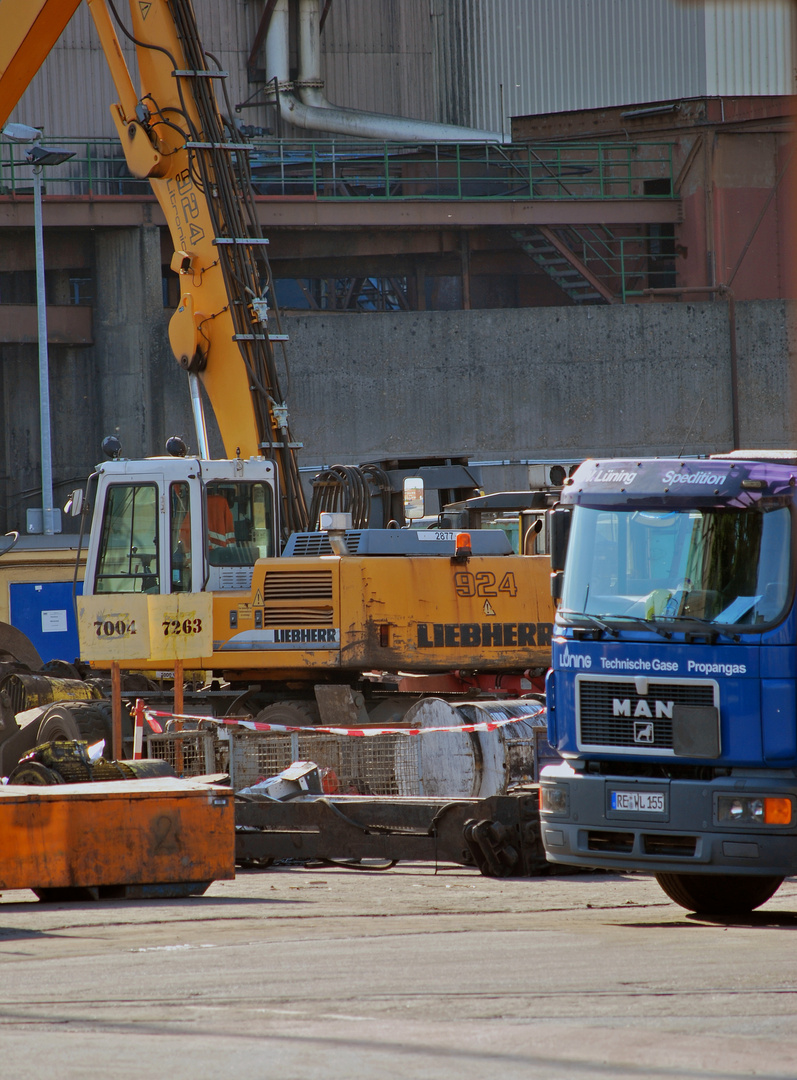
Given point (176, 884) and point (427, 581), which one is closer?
point (176, 884)

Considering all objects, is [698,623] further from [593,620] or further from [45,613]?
[45,613]

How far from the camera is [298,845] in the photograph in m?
11.5

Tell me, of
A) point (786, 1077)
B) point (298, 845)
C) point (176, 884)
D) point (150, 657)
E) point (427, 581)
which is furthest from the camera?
point (427, 581)

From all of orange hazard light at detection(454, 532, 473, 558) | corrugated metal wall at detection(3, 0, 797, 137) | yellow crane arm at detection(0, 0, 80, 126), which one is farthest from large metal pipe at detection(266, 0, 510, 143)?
orange hazard light at detection(454, 532, 473, 558)

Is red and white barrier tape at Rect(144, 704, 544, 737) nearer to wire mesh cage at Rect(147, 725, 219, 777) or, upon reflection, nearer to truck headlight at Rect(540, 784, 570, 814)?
wire mesh cage at Rect(147, 725, 219, 777)

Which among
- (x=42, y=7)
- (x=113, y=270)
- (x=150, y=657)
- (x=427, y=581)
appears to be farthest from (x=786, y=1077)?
(x=113, y=270)

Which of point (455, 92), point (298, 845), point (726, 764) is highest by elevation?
point (455, 92)

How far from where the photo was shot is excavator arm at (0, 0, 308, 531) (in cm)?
1662

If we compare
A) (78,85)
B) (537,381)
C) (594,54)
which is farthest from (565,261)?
(78,85)

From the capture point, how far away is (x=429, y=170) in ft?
122

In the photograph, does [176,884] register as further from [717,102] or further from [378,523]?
[717,102]

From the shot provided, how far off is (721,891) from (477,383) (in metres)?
24.1

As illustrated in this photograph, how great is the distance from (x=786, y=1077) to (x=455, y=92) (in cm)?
3668

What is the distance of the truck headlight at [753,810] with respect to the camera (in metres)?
8.38
